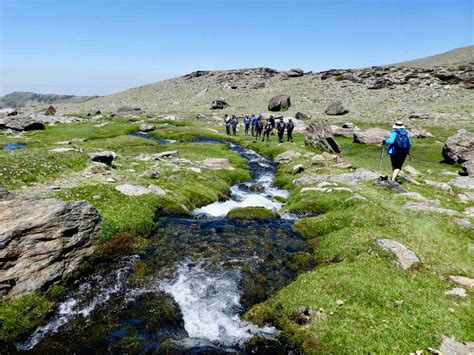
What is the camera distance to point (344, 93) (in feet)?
445

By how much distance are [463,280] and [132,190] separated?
2205cm

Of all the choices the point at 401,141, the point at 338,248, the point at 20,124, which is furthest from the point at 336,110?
the point at 338,248

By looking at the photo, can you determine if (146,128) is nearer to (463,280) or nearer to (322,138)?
(322,138)

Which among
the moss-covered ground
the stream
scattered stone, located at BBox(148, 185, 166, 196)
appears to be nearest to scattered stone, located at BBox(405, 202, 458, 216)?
the moss-covered ground

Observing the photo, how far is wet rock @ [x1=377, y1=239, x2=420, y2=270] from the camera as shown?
17.7 m

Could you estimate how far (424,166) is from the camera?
44.4 m

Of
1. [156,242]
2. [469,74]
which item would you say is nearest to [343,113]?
[469,74]

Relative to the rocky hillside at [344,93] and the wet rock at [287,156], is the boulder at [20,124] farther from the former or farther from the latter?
the wet rock at [287,156]

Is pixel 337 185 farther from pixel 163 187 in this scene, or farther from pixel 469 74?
pixel 469 74

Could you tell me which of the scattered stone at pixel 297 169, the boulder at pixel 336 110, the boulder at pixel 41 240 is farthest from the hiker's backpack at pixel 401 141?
the boulder at pixel 336 110

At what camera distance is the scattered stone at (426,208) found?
79.4 ft

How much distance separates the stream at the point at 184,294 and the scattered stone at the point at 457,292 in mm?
6672

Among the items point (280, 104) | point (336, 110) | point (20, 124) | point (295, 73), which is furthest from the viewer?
point (295, 73)

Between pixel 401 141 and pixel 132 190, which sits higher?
pixel 401 141
